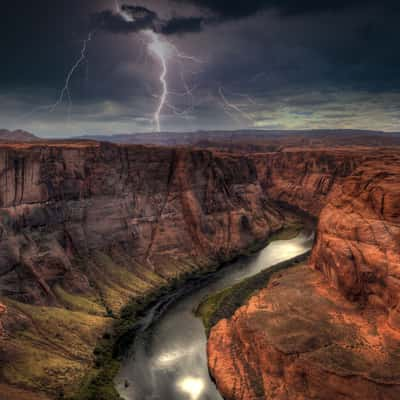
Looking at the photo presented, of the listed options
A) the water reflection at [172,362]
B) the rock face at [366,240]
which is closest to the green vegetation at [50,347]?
the water reflection at [172,362]

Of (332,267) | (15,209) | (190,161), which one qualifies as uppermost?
(190,161)

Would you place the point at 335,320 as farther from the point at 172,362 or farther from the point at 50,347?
the point at 50,347

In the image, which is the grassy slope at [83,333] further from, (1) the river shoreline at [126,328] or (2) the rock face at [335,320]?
(2) the rock face at [335,320]

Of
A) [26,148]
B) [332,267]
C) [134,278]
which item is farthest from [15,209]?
[332,267]

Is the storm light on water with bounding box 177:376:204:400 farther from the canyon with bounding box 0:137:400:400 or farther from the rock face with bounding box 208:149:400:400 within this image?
the canyon with bounding box 0:137:400:400

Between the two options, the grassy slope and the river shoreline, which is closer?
the grassy slope

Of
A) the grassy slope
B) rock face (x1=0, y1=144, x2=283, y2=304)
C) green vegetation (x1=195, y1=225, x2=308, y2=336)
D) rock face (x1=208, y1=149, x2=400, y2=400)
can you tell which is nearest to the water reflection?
green vegetation (x1=195, y1=225, x2=308, y2=336)

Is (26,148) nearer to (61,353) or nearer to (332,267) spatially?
(61,353)
